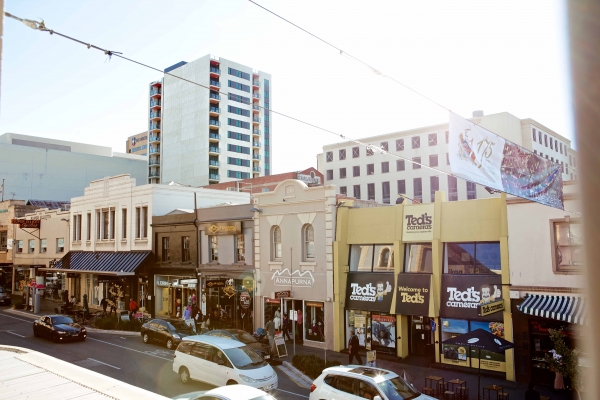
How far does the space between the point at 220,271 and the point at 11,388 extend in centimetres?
2277

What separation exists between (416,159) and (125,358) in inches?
2235

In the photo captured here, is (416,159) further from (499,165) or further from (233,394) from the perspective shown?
(233,394)

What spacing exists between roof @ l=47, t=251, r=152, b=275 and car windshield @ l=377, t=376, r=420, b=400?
25.2 meters

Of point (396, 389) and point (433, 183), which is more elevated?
point (433, 183)

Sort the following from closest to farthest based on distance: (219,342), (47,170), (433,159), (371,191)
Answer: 1. (219,342)
2. (433,159)
3. (47,170)
4. (371,191)

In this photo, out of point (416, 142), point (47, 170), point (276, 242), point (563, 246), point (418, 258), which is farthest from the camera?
point (47, 170)

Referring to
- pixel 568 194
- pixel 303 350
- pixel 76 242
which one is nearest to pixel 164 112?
pixel 76 242

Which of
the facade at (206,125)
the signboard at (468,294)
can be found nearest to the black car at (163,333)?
the signboard at (468,294)

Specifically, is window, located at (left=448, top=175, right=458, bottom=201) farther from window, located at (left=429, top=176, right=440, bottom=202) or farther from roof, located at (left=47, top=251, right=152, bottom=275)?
roof, located at (left=47, top=251, right=152, bottom=275)

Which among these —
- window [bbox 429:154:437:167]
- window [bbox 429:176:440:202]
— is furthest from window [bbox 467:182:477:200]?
window [bbox 429:154:437:167]

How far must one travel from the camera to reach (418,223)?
74.0ft

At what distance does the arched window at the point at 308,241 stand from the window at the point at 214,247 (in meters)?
7.54

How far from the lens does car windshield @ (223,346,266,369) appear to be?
1637 centimetres

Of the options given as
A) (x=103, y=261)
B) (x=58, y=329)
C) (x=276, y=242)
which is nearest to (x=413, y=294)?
(x=276, y=242)
